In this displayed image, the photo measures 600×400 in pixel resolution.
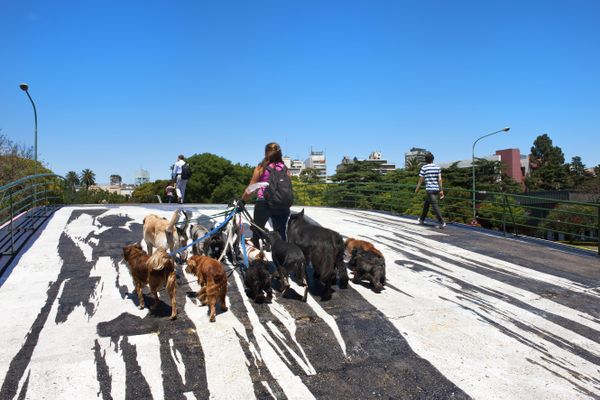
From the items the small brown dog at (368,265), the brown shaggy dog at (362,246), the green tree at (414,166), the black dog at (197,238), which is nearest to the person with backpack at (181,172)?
the black dog at (197,238)

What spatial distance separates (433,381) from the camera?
12.0 feet

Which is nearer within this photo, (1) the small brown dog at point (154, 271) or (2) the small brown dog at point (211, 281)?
(1) the small brown dog at point (154, 271)

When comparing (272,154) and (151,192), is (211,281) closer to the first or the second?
(272,154)

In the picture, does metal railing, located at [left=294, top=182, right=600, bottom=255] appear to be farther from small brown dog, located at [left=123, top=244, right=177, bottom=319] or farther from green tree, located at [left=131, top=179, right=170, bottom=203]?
green tree, located at [left=131, top=179, right=170, bottom=203]

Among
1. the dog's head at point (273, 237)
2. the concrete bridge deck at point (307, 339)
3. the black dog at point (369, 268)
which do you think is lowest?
the concrete bridge deck at point (307, 339)

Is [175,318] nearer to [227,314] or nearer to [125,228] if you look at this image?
[227,314]

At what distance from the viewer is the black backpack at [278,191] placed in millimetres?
5910

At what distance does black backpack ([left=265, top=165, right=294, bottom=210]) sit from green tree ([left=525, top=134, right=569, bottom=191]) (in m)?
83.3

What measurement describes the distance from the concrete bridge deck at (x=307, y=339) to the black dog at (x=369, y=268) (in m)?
0.15

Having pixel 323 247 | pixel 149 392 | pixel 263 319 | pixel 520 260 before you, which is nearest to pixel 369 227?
pixel 520 260

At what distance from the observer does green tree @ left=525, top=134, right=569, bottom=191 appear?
7606 cm

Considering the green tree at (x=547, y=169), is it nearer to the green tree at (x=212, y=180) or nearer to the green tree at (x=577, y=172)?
the green tree at (x=577, y=172)

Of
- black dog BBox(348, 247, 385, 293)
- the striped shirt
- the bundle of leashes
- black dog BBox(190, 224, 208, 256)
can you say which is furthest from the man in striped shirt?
black dog BBox(190, 224, 208, 256)

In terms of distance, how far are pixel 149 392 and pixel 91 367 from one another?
0.74 meters
